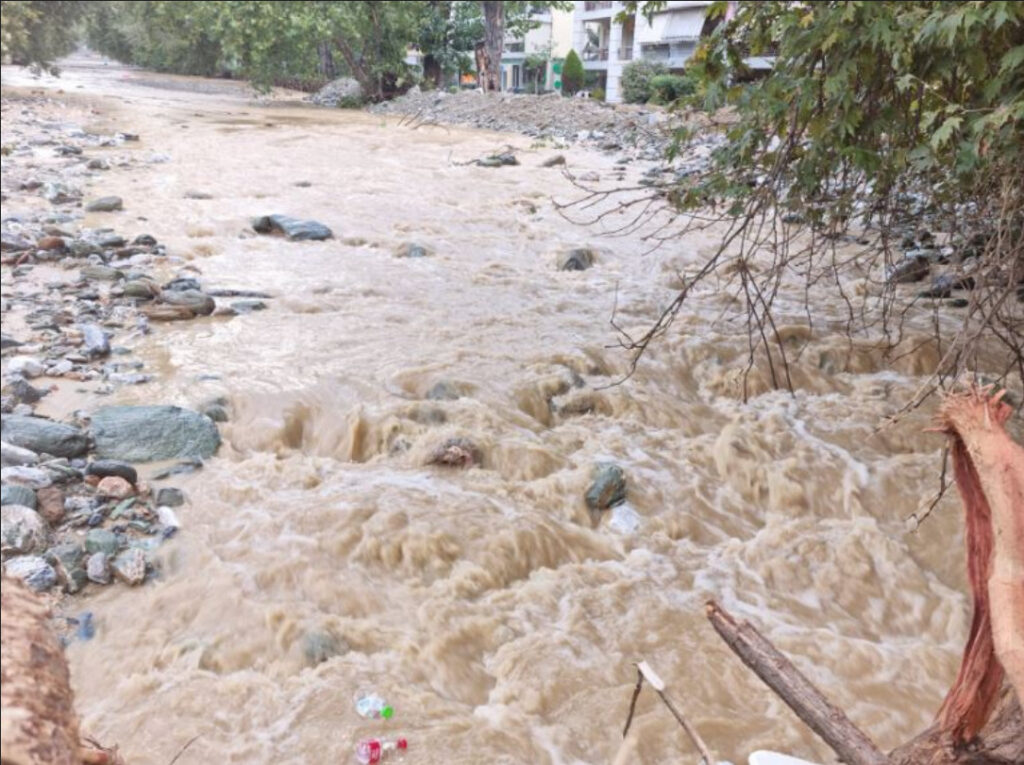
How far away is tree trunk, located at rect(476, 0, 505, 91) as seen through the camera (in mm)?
27219

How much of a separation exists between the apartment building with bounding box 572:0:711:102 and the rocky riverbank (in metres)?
24.2

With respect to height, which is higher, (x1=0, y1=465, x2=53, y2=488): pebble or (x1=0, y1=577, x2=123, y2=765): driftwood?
(x1=0, y1=577, x2=123, y2=765): driftwood

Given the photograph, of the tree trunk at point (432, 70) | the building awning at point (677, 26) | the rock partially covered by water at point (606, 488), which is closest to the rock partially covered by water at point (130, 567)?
the rock partially covered by water at point (606, 488)

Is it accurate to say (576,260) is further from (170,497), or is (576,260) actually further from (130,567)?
(130,567)

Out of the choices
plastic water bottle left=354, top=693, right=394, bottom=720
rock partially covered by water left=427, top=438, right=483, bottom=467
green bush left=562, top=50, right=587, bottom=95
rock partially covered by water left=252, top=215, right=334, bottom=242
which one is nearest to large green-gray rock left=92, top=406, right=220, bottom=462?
rock partially covered by water left=427, top=438, right=483, bottom=467

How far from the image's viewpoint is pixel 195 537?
3855 millimetres

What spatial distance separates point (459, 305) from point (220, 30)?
2347cm

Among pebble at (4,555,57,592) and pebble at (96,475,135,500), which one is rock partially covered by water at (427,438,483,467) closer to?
pebble at (96,475,135,500)

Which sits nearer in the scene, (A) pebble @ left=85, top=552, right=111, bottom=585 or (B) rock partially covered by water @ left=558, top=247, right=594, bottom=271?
(A) pebble @ left=85, top=552, right=111, bottom=585

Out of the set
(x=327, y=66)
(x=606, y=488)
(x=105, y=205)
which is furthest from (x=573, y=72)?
(x=606, y=488)

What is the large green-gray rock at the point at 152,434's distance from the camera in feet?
14.5

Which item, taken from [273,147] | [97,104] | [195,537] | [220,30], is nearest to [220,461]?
[195,537]

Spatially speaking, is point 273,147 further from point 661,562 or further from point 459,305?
point 661,562

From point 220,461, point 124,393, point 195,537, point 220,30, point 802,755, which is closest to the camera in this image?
point 802,755
